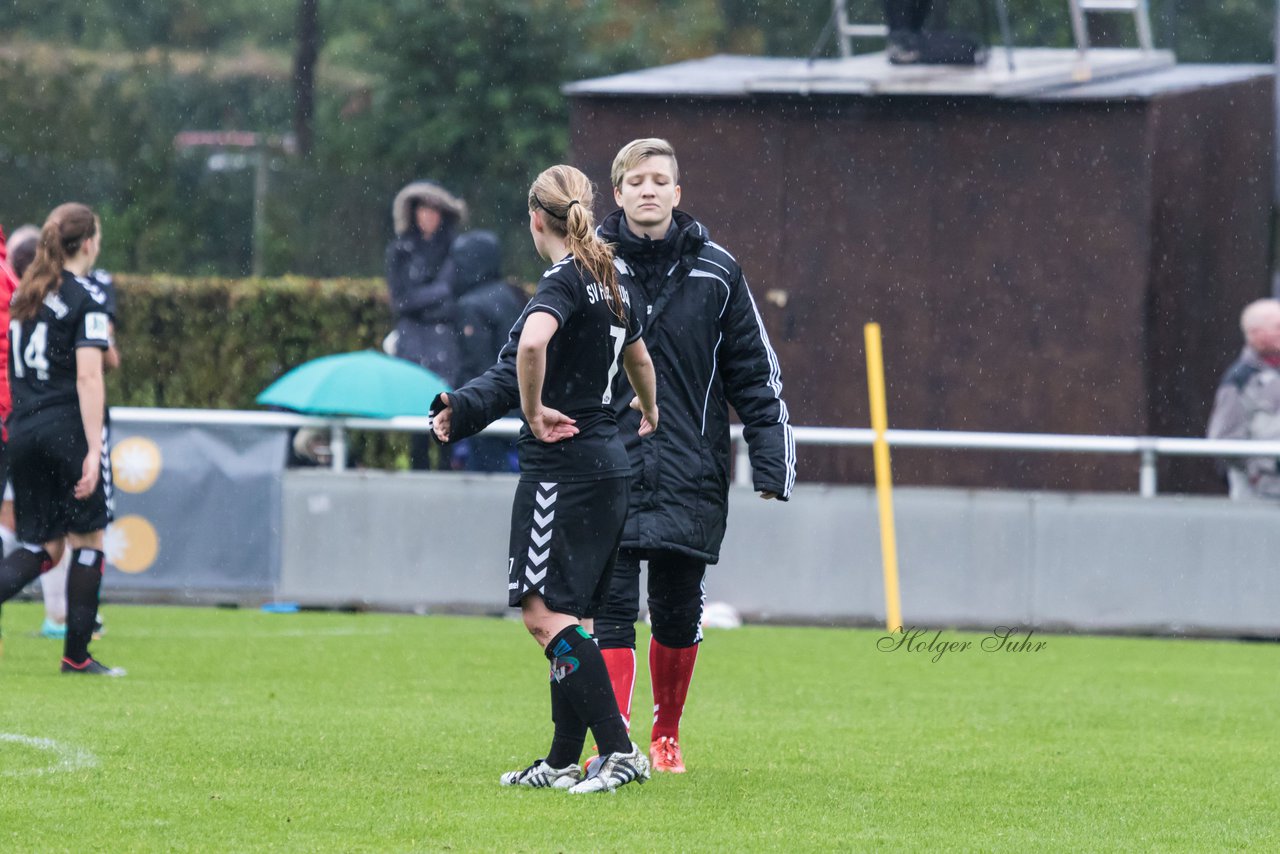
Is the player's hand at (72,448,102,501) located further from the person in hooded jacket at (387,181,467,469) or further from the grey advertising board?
the person in hooded jacket at (387,181,467,469)

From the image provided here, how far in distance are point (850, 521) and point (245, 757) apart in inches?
227

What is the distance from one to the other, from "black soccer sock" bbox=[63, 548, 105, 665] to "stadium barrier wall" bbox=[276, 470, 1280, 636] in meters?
3.08

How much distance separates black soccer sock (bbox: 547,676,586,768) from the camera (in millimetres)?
6438

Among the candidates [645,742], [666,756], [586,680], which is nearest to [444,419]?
[586,680]

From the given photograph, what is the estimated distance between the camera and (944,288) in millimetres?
13984

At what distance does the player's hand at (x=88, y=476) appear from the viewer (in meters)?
9.25

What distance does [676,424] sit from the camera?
6.79m

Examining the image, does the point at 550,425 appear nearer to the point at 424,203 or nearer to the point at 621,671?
the point at 621,671

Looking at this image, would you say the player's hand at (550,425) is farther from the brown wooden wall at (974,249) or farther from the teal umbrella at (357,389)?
the brown wooden wall at (974,249)

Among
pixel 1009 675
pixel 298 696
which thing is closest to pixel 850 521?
pixel 1009 675

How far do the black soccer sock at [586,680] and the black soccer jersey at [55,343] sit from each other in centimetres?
374

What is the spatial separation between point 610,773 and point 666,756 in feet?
2.03

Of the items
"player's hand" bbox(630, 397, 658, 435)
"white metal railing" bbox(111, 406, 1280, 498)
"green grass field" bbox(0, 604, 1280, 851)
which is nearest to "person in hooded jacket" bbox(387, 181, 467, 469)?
"white metal railing" bbox(111, 406, 1280, 498)

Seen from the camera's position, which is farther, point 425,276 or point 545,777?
point 425,276
